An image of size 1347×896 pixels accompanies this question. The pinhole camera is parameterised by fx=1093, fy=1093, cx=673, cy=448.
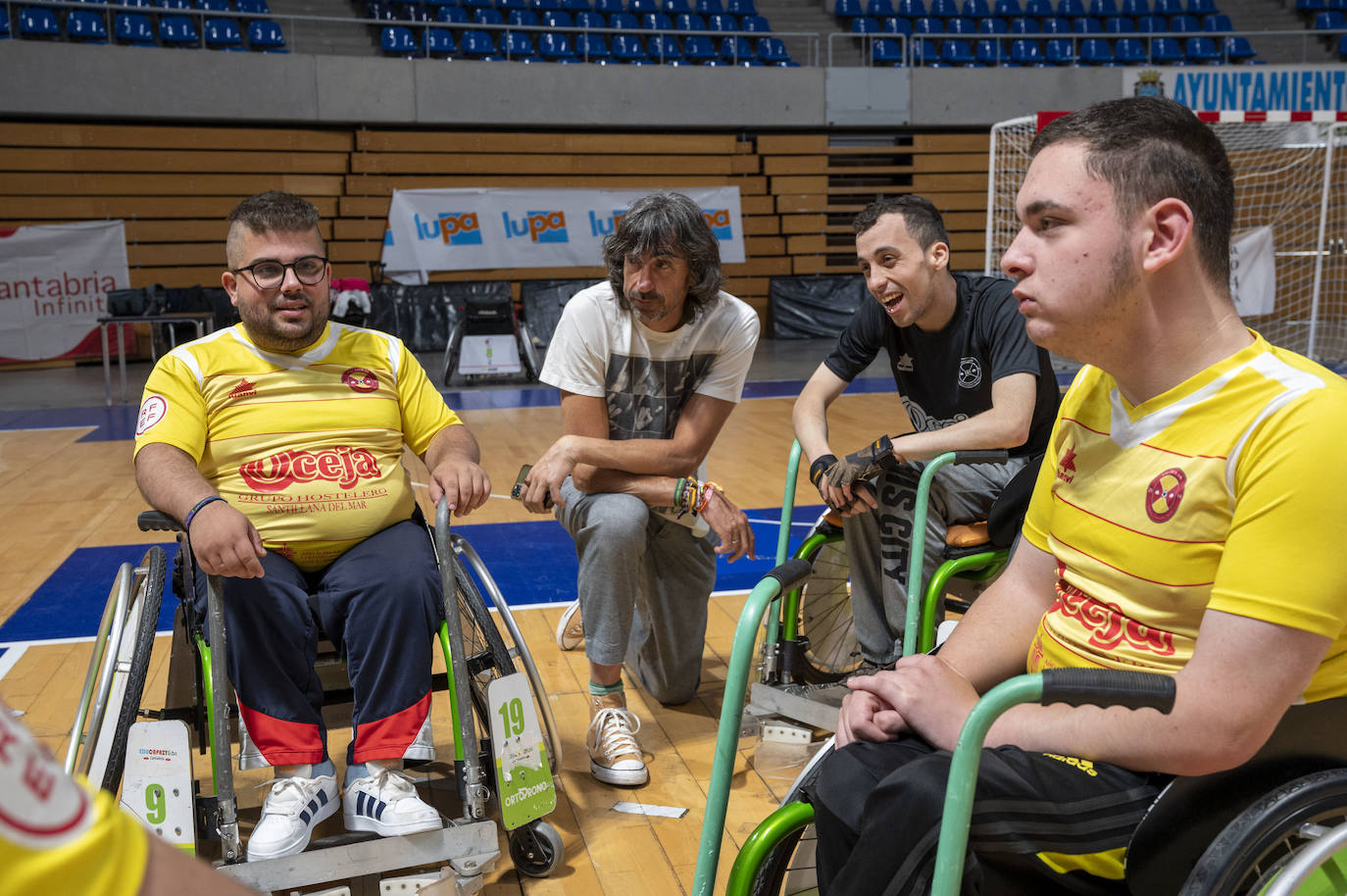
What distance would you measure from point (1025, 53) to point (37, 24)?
10.6 metres

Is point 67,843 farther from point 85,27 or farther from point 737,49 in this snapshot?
point 737,49

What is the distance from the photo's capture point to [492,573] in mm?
4031

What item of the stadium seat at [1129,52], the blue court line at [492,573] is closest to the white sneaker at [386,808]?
the blue court line at [492,573]

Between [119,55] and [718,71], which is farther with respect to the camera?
[718,71]

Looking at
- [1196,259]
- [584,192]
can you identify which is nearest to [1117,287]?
[1196,259]

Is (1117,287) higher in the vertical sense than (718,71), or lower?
lower

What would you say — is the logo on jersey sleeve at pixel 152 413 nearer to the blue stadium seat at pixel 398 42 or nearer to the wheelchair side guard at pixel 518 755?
the wheelchair side guard at pixel 518 755

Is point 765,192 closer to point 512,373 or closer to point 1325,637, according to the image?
point 512,373

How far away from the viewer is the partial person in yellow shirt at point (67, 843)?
18.0 inches

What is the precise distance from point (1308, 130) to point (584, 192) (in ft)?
23.2

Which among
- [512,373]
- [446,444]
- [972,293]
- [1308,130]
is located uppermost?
[1308,130]

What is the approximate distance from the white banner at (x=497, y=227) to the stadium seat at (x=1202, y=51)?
5.79 m

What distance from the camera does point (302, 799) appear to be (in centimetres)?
178

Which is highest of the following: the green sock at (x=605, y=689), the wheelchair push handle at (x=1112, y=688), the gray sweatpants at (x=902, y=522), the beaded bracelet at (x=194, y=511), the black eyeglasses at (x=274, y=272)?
the black eyeglasses at (x=274, y=272)
